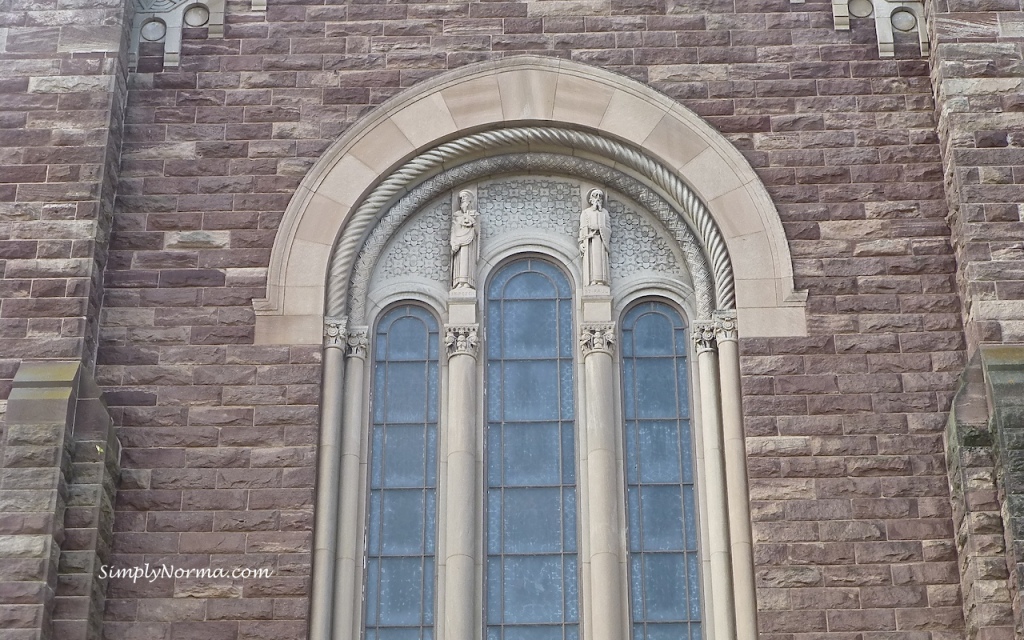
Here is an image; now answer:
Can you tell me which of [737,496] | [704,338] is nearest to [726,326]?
[704,338]

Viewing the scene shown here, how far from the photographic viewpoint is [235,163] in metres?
15.1

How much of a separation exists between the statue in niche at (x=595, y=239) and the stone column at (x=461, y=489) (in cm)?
113

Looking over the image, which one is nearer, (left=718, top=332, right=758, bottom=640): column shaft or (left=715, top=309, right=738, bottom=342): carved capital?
(left=718, top=332, right=758, bottom=640): column shaft

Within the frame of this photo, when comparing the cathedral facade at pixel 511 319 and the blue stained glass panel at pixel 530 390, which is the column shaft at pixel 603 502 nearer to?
the cathedral facade at pixel 511 319

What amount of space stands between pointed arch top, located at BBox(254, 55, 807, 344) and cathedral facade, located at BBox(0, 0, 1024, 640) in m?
0.03

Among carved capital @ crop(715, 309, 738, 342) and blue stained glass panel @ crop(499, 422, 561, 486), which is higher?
carved capital @ crop(715, 309, 738, 342)

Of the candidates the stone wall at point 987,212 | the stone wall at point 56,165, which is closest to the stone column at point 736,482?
the stone wall at point 987,212

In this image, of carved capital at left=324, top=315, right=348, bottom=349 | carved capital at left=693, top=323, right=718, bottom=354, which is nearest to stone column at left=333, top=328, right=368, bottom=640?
carved capital at left=324, top=315, right=348, bottom=349

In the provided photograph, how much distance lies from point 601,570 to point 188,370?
→ 3.74 meters

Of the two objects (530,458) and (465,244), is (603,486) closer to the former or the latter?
(530,458)

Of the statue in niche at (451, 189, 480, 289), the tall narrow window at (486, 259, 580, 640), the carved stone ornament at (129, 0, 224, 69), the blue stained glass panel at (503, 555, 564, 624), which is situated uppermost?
the carved stone ornament at (129, 0, 224, 69)

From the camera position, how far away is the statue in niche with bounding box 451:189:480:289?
1480 cm

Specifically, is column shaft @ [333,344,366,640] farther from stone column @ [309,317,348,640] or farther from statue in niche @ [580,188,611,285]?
statue in niche @ [580,188,611,285]

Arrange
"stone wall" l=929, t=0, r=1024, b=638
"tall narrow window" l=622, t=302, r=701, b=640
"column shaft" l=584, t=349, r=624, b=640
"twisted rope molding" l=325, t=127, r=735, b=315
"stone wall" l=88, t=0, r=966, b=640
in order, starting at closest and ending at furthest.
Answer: "stone wall" l=929, t=0, r=1024, b=638 < "stone wall" l=88, t=0, r=966, b=640 < "column shaft" l=584, t=349, r=624, b=640 < "tall narrow window" l=622, t=302, r=701, b=640 < "twisted rope molding" l=325, t=127, r=735, b=315
